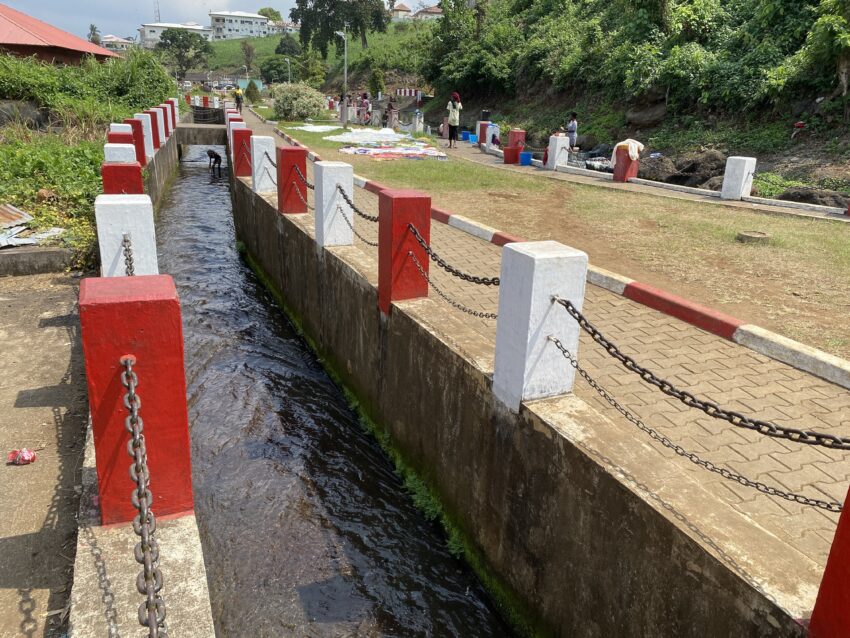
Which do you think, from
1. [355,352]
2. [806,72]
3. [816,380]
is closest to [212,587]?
[355,352]

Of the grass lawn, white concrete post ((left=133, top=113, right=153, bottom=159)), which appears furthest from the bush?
the grass lawn

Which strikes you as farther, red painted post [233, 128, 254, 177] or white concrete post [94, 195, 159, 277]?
red painted post [233, 128, 254, 177]

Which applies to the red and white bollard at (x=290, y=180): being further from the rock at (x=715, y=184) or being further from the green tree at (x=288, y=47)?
the green tree at (x=288, y=47)

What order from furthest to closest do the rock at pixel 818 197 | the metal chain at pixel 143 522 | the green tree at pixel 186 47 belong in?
the green tree at pixel 186 47 < the rock at pixel 818 197 < the metal chain at pixel 143 522

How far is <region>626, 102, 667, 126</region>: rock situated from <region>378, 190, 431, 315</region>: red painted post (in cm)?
2011

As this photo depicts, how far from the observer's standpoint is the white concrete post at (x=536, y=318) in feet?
11.4

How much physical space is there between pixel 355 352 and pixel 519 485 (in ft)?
10.6

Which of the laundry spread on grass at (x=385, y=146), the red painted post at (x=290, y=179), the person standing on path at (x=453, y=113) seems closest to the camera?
the red painted post at (x=290, y=179)

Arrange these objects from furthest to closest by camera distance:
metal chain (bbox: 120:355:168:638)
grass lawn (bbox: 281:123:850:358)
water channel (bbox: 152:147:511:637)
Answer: grass lawn (bbox: 281:123:850:358) < water channel (bbox: 152:147:511:637) < metal chain (bbox: 120:355:168:638)

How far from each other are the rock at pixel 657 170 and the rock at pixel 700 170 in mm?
169

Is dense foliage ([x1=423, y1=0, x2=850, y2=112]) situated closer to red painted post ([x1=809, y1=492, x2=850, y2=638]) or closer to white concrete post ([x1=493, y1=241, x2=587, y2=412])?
white concrete post ([x1=493, y1=241, x2=587, y2=412])

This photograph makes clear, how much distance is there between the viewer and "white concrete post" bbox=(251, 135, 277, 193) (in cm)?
1067

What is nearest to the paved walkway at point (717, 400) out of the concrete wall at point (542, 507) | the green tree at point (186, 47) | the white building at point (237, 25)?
the concrete wall at point (542, 507)

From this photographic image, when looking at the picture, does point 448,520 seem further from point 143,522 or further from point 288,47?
point 288,47
